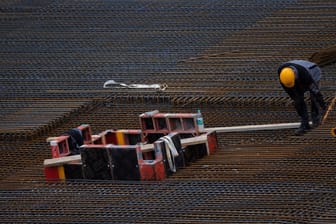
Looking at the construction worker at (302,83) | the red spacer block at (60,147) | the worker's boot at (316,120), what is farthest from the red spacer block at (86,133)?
the worker's boot at (316,120)

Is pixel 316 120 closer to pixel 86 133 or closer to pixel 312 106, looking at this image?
pixel 312 106

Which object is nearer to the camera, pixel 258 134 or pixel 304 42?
pixel 258 134

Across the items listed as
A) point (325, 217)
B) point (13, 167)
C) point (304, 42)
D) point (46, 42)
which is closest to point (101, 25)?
point (46, 42)

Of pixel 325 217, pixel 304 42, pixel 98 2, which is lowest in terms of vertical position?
pixel 325 217

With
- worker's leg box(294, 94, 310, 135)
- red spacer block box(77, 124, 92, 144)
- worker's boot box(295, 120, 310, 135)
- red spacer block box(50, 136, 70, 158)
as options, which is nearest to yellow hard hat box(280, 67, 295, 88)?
worker's leg box(294, 94, 310, 135)

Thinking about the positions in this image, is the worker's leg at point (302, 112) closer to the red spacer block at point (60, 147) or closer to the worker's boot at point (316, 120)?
the worker's boot at point (316, 120)

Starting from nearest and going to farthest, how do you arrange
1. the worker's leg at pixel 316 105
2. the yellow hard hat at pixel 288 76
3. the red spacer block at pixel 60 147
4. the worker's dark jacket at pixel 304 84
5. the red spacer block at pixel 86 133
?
the yellow hard hat at pixel 288 76
the worker's dark jacket at pixel 304 84
the worker's leg at pixel 316 105
the red spacer block at pixel 60 147
the red spacer block at pixel 86 133

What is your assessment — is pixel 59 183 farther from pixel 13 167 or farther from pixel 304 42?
pixel 304 42

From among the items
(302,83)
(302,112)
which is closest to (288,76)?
(302,83)
